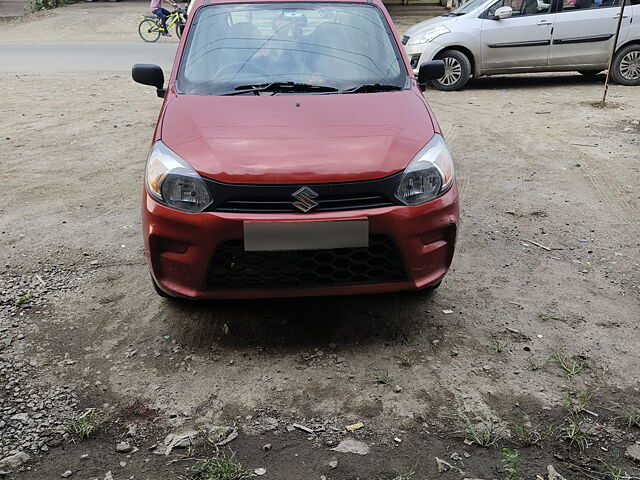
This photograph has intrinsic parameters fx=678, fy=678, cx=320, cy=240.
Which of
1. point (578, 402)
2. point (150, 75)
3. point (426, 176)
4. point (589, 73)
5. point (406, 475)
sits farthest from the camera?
point (589, 73)

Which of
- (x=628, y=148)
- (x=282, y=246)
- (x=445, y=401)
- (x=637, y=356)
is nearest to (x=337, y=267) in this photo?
(x=282, y=246)

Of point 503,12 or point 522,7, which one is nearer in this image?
point 503,12

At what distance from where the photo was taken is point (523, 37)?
11.0m

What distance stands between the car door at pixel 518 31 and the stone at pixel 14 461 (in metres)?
10.0

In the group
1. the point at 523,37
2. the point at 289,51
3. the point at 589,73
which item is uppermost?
the point at 289,51

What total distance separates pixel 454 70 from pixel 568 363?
337 inches

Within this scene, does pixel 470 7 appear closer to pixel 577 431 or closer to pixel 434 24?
pixel 434 24

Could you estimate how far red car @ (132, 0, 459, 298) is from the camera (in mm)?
3195

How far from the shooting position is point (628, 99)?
407 inches

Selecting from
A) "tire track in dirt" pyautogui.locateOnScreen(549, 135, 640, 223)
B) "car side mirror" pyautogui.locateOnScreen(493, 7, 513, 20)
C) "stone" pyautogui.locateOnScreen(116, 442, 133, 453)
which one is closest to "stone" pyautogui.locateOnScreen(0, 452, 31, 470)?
"stone" pyautogui.locateOnScreen(116, 442, 133, 453)

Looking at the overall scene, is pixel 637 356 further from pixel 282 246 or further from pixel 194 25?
pixel 194 25

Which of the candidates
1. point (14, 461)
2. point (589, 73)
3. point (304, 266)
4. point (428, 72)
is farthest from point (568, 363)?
point (589, 73)

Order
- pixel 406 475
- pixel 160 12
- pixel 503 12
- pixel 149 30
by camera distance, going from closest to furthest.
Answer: pixel 406 475
pixel 503 12
pixel 160 12
pixel 149 30

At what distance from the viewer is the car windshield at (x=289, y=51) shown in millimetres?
4195
